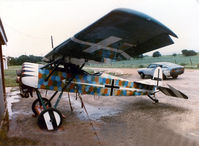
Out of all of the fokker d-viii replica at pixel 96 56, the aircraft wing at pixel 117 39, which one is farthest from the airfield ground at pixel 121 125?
the aircraft wing at pixel 117 39

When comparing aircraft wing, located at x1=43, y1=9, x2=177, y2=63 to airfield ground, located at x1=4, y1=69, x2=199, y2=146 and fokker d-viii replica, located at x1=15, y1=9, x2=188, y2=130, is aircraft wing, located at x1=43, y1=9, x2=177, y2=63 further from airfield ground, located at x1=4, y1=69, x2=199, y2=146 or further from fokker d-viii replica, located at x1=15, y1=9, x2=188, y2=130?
airfield ground, located at x1=4, y1=69, x2=199, y2=146

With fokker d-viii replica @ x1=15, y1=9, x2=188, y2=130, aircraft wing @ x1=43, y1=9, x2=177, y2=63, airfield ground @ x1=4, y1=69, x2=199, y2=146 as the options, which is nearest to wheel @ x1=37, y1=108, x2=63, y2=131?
fokker d-viii replica @ x1=15, y1=9, x2=188, y2=130

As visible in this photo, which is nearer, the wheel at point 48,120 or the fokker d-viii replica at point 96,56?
the fokker d-viii replica at point 96,56

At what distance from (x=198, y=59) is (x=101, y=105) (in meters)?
37.9

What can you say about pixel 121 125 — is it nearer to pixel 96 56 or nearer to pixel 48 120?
pixel 48 120

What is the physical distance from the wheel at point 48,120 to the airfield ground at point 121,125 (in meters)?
0.14

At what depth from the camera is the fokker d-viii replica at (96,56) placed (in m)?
2.84

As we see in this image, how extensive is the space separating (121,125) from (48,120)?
207 cm

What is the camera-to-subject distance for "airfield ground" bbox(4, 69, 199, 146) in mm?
3990

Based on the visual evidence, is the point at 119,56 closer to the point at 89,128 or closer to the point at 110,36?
the point at 110,36

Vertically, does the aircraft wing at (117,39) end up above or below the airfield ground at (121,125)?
above

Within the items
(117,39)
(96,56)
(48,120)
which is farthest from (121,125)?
(117,39)

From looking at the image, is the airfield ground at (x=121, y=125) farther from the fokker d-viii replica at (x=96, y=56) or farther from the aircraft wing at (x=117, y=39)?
the aircraft wing at (x=117, y=39)

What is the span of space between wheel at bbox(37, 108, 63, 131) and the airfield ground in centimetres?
14
